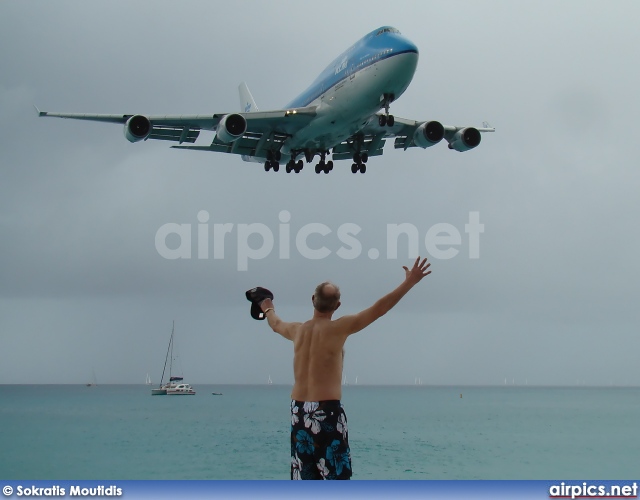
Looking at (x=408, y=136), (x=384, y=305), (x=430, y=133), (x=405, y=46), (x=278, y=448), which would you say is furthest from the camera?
(x=278, y=448)

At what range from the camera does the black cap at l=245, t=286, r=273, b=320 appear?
655 centimetres

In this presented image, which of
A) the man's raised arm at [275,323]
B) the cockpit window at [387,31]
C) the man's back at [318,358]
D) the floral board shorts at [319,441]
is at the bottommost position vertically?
the floral board shorts at [319,441]

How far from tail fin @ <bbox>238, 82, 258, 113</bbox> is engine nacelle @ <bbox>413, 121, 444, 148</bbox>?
70.6 ft

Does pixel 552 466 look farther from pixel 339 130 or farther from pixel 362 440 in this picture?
pixel 339 130

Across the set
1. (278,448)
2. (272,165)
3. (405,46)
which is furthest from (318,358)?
(278,448)

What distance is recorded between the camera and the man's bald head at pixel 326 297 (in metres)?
5.78

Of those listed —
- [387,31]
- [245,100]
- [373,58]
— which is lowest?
[373,58]

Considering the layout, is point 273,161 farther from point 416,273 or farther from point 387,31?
point 416,273

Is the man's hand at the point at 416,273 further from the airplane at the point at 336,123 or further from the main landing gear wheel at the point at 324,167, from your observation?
the main landing gear wheel at the point at 324,167

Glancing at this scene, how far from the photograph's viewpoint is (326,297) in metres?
5.79

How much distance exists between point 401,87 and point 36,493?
24.5m

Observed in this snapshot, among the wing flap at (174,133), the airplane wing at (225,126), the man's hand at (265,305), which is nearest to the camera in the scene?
the man's hand at (265,305)

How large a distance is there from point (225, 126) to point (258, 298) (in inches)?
1012

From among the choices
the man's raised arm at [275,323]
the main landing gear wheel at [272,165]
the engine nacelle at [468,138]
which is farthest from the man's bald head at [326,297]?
the main landing gear wheel at [272,165]
